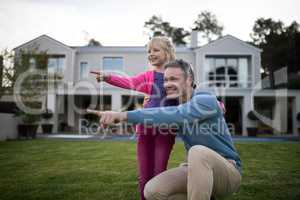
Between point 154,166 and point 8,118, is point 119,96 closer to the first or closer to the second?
point 8,118

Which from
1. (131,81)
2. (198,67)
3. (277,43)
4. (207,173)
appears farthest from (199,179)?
(277,43)

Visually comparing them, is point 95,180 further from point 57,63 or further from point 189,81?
point 57,63

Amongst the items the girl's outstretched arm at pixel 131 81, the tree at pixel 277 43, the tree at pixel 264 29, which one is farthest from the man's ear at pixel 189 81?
the tree at pixel 264 29

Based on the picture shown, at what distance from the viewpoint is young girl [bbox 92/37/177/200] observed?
2609 mm

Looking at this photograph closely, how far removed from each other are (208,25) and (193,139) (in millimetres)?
40161

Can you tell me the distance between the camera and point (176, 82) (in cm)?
214

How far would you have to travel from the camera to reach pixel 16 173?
519 centimetres

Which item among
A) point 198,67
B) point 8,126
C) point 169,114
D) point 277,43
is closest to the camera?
point 169,114

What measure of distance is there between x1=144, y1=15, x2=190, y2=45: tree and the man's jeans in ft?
124

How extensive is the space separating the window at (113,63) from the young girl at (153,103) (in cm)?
1841

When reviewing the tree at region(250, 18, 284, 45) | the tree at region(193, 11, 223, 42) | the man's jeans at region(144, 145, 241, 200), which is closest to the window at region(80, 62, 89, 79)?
the man's jeans at region(144, 145, 241, 200)

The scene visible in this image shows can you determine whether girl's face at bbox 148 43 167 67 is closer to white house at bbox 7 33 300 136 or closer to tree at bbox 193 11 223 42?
white house at bbox 7 33 300 136

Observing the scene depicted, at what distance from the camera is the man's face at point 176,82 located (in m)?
2.12

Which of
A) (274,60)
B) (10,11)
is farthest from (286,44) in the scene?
(10,11)
